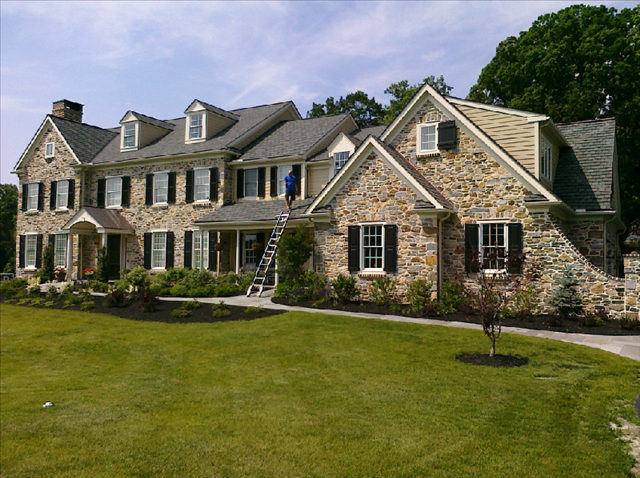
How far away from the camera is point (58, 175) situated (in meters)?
29.2

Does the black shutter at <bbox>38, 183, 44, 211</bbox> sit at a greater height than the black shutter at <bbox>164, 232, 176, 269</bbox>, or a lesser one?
greater

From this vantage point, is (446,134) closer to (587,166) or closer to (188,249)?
(587,166)

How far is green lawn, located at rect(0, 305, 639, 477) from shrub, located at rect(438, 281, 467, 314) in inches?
115

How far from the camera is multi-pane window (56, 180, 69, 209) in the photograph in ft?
94.1

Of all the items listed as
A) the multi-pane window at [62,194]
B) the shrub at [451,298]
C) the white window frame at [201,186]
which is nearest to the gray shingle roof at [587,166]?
the shrub at [451,298]

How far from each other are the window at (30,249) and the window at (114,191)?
596cm

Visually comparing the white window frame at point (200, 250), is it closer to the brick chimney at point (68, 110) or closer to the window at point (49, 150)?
the window at point (49, 150)

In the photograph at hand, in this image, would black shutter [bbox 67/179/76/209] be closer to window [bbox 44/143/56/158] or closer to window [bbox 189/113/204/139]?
window [bbox 44/143/56/158]

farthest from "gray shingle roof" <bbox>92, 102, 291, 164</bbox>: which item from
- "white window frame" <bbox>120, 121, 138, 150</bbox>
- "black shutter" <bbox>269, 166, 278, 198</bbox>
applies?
"black shutter" <bbox>269, 166, 278, 198</bbox>

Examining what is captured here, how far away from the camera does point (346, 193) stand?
17172 mm

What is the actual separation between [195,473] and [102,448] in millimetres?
1468

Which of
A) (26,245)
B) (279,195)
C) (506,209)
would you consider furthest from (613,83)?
(26,245)

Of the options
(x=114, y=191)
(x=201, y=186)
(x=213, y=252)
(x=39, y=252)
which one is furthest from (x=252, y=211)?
(x=39, y=252)

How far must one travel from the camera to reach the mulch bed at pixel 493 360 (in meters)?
9.27
